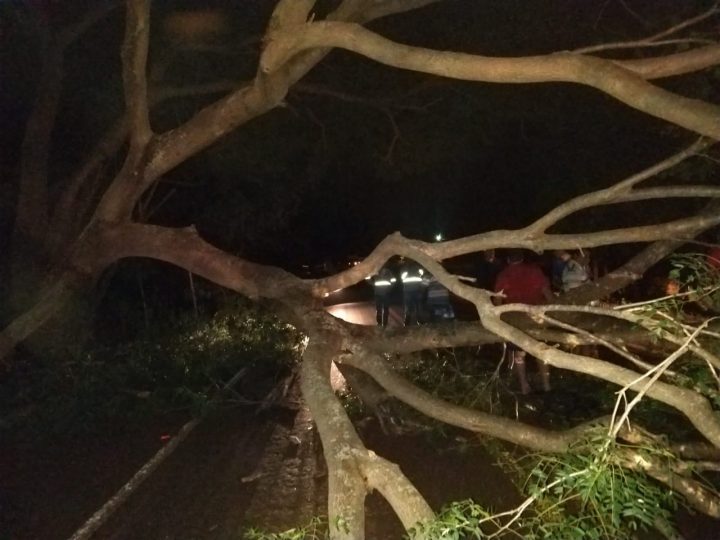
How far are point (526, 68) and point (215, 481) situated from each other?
450cm

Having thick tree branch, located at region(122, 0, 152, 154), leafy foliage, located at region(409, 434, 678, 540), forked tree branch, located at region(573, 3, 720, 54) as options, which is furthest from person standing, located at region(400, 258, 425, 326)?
leafy foliage, located at region(409, 434, 678, 540)

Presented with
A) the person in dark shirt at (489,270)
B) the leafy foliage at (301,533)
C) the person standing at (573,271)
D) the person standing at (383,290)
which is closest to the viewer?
the leafy foliage at (301,533)

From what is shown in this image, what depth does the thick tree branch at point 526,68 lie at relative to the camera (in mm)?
4805

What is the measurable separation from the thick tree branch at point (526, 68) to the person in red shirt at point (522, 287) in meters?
3.59

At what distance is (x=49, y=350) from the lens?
11.1 meters

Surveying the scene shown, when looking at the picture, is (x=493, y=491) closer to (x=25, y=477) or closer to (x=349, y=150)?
(x=25, y=477)

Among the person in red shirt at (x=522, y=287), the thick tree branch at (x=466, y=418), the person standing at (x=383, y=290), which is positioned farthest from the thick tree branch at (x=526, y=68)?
the person standing at (x=383, y=290)

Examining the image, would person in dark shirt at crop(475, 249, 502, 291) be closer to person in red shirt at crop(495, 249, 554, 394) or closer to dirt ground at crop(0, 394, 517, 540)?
person in red shirt at crop(495, 249, 554, 394)

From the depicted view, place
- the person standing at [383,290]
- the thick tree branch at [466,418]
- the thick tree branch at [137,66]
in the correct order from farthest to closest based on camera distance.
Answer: the person standing at [383,290]
the thick tree branch at [137,66]
the thick tree branch at [466,418]

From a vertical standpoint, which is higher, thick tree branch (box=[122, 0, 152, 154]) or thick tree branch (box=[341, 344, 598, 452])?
thick tree branch (box=[122, 0, 152, 154])

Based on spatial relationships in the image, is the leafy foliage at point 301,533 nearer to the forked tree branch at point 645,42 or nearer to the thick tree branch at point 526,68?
the thick tree branch at point 526,68

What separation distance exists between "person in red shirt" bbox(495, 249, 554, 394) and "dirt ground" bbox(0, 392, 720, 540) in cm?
171

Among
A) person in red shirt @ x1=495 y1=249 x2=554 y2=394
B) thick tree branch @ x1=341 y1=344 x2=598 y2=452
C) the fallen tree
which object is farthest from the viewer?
person in red shirt @ x1=495 y1=249 x2=554 y2=394

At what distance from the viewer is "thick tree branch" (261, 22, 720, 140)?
15.8 feet
